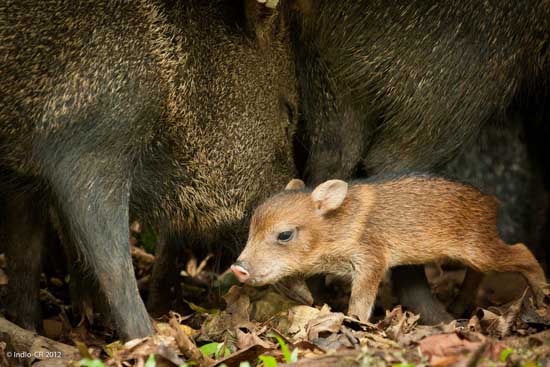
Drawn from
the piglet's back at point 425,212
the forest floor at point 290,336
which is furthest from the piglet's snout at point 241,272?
the piglet's back at point 425,212

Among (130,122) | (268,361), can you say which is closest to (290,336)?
(268,361)

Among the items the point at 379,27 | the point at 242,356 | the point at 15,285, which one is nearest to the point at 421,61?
the point at 379,27

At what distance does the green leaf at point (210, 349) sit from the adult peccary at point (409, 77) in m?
1.18

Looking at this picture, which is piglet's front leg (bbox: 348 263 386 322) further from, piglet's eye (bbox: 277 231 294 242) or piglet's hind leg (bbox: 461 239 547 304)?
piglet's hind leg (bbox: 461 239 547 304)

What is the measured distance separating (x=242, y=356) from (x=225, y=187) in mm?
1348

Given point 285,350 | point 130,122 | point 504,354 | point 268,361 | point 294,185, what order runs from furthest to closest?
point 294,185, point 130,122, point 285,350, point 268,361, point 504,354

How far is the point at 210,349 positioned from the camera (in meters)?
4.41

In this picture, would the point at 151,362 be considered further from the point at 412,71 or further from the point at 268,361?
the point at 412,71

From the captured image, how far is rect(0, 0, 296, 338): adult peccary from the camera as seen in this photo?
4.48m

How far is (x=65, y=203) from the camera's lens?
4535 mm

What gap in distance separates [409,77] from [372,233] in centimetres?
84

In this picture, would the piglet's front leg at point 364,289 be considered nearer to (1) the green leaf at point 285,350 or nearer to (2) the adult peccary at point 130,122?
(1) the green leaf at point 285,350

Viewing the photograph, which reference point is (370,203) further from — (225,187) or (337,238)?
(225,187)

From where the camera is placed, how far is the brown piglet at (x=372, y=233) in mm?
4629
